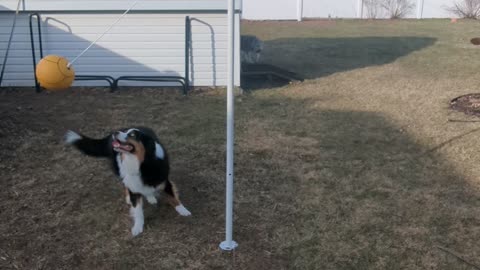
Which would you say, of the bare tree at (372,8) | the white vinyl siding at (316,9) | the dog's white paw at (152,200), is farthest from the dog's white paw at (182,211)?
the bare tree at (372,8)

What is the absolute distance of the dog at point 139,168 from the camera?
→ 3.08 metres

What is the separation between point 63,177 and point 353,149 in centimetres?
278

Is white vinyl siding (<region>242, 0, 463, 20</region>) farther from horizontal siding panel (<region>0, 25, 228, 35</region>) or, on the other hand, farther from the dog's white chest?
the dog's white chest

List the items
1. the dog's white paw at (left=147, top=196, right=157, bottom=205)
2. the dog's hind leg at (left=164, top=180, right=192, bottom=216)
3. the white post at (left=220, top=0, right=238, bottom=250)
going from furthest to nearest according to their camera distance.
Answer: the dog's white paw at (left=147, top=196, right=157, bottom=205), the dog's hind leg at (left=164, top=180, right=192, bottom=216), the white post at (left=220, top=0, right=238, bottom=250)

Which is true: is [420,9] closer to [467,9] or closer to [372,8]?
[467,9]

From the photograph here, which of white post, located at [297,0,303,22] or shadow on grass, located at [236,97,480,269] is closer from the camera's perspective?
shadow on grass, located at [236,97,480,269]

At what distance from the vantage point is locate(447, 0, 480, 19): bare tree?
20766 mm

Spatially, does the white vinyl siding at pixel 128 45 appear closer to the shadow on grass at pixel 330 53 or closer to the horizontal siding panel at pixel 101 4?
the horizontal siding panel at pixel 101 4

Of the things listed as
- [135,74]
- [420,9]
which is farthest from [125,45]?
[420,9]

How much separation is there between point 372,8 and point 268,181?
1961 cm

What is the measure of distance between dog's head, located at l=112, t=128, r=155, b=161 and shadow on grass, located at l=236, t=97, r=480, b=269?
859mm

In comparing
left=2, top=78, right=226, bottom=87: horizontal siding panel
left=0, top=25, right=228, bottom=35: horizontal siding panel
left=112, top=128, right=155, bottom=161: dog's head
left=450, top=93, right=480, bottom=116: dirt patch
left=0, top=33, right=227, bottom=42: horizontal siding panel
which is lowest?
left=450, top=93, right=480, bottom=116: dirt patch

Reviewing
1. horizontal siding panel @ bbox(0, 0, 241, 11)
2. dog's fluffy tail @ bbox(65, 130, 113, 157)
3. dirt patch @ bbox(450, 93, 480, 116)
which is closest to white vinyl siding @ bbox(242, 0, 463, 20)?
horizontal siding panel @ bbox(0, 0, 241, 11)

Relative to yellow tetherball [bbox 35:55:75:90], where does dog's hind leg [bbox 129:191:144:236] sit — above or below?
below
